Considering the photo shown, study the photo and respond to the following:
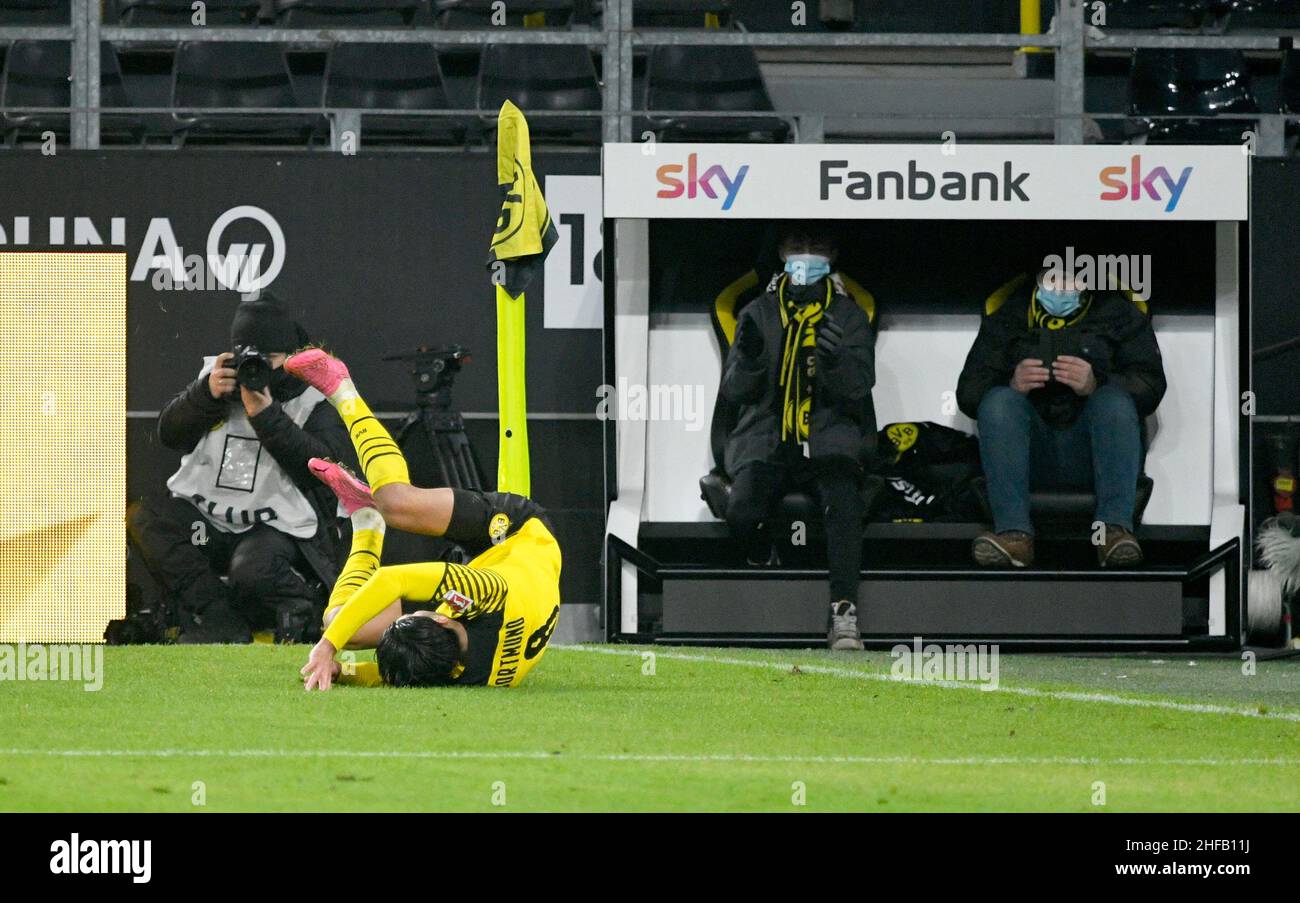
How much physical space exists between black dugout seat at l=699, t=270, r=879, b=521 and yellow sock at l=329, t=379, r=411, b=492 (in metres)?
Answer: 2.62

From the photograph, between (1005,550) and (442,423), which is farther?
(442,423)

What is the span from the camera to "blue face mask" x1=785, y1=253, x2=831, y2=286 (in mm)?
9758

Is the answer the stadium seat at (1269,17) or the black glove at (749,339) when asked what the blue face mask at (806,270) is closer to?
the black glove at (749,339)

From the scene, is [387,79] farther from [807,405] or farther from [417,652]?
[417,652]

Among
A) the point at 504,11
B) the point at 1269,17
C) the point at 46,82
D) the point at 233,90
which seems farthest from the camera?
the point at 1269,17

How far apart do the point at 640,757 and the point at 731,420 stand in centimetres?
443

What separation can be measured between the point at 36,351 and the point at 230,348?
91 cm

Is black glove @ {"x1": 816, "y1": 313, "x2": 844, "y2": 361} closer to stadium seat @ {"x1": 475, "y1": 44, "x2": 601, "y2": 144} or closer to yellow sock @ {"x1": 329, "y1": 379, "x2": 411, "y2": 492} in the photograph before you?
yellow sock @ {"x1": 329, "y1": 379, "x2": 411, "y2": 492}

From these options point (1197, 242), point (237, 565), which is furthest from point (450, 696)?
point (1197, 242)

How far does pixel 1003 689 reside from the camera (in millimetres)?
7781

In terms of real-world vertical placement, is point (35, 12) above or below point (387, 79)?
above

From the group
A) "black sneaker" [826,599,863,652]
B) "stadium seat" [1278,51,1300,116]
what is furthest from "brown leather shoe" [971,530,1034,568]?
"stadium seat" [1278,51,1300,116]

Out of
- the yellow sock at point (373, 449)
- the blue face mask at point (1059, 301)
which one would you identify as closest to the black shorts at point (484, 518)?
the yellow sock at point (373, 449)

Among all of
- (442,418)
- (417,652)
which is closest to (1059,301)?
(442,418)
